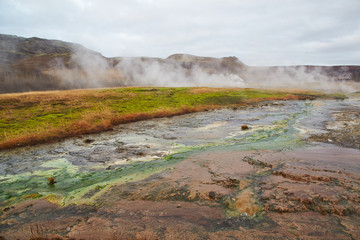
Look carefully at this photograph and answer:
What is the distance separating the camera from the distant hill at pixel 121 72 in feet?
199

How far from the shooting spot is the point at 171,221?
185 inches

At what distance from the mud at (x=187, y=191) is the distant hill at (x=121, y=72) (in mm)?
56610

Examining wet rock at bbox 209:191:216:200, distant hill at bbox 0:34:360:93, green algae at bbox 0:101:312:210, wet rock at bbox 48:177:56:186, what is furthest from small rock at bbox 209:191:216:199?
distant hill at bbox 0:34:360:93

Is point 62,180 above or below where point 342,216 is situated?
below

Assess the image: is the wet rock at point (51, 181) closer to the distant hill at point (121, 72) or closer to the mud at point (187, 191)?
the mud at point (187, 191)

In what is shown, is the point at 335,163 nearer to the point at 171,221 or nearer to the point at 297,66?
the point at 171,221

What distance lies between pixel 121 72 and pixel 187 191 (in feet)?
252

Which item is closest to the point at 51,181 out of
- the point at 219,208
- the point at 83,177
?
the point at 83,177

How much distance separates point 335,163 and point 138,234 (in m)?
6.85

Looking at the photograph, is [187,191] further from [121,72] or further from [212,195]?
[121,72]

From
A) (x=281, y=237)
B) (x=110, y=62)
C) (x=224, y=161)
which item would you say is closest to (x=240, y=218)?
(x=281, y=237)

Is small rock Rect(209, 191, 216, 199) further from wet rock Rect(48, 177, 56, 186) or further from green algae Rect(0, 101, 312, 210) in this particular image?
wet rock Rect(48, 177, 56, 186)

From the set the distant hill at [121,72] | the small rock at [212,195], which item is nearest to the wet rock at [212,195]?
the small rock at [212,195]

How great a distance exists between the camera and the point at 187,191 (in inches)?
235
